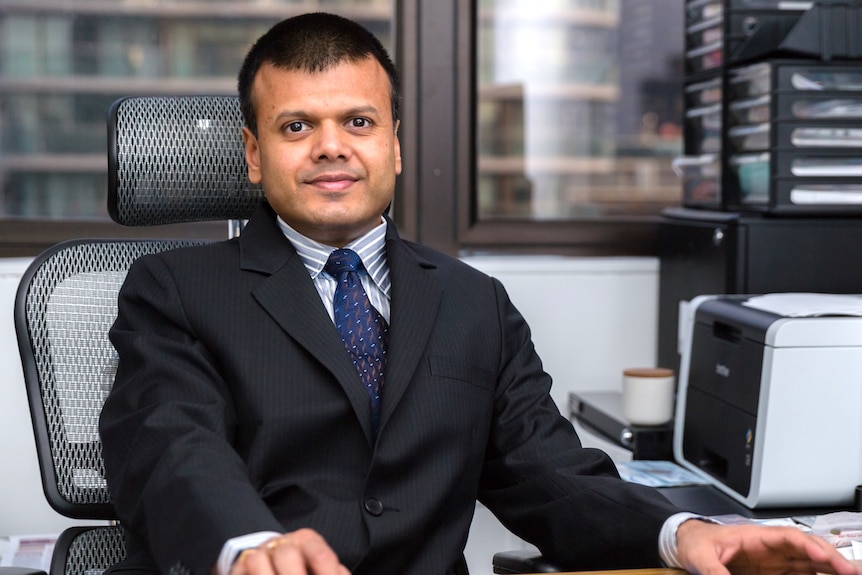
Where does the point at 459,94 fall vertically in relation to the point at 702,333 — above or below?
above

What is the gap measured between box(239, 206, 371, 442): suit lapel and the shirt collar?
0.6 inches

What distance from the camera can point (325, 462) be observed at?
1233mm

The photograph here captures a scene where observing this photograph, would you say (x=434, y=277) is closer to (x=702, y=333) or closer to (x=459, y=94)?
(x=702, y=333)

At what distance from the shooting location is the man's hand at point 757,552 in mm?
973

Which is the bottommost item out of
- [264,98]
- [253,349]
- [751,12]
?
[253,349]

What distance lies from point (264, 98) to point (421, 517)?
0.56 metres

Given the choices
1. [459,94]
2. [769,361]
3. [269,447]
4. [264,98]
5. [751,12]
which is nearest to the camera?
[269,447]

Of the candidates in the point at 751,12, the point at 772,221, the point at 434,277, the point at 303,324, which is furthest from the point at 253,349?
the point at 751,12

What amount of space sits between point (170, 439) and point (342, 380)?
0.21 m

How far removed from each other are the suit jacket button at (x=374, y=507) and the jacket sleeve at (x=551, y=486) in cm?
19

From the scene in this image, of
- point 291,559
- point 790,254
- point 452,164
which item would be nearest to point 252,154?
point 291,559

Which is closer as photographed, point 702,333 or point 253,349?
point 253,349

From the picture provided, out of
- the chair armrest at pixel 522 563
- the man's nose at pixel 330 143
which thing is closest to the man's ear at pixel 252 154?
the man's nose at pixel 330 143

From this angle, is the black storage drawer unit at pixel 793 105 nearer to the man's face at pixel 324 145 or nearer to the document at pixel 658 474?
the document at pixel 658 474
